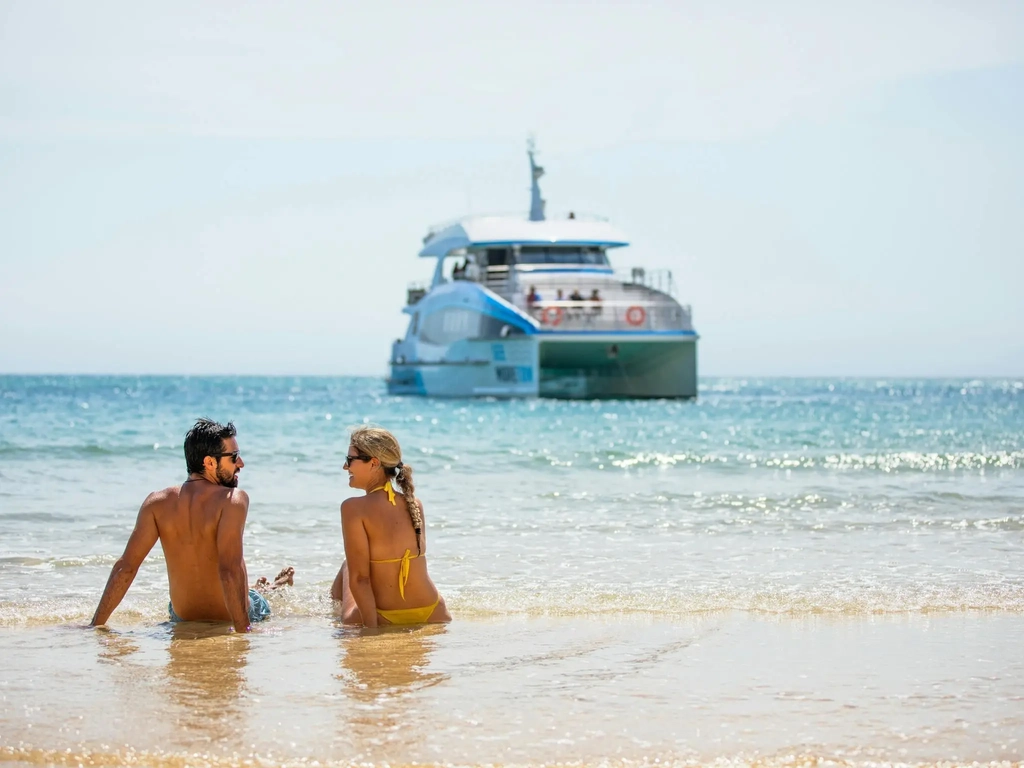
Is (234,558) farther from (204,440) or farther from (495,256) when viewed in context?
(495,256)

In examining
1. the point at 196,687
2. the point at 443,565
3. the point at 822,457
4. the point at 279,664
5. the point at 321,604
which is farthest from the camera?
the point at 822,457

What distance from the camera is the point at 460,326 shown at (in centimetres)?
4156

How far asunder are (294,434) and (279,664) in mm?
19221

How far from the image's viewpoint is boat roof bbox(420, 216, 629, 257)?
138 ft

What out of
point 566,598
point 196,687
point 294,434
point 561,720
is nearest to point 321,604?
point 566,598

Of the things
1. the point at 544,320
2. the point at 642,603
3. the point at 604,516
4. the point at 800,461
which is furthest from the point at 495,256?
the point at 642,603

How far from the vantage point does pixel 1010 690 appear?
4.55 m

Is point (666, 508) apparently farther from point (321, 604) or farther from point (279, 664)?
point (279, 664)

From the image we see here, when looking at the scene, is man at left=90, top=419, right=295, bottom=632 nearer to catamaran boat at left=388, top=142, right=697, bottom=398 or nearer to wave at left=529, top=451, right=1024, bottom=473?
wave at left=529, top=451, right=1024, bottom=473

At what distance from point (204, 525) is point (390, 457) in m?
0.84

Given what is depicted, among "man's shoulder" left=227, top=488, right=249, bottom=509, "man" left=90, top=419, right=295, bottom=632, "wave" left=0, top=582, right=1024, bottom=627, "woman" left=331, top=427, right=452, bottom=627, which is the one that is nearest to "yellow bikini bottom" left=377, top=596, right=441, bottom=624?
"woman" left=331, top=427, right=452, bottom=627

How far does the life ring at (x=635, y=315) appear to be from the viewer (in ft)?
121

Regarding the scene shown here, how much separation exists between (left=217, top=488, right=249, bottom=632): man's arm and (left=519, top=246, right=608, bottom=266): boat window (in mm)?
36885

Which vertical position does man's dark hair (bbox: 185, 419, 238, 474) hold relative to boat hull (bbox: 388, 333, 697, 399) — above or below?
below
